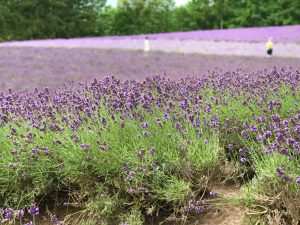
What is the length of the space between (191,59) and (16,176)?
886 centimetres

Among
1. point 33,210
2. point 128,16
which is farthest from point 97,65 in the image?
point 128,16

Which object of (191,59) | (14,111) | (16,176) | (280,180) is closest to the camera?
(280,180)

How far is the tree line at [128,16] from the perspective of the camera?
36719 mm

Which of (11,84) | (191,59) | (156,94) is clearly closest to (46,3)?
(191,59)

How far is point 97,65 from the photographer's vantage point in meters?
10.8

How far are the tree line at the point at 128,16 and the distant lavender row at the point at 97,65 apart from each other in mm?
25344

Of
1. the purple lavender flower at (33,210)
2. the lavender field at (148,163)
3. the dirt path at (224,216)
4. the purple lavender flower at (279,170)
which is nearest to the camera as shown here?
the purple lavender flower at (279,170)

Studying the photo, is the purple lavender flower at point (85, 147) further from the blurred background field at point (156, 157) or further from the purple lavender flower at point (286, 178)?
the purple lavender flower at point (286, 178)

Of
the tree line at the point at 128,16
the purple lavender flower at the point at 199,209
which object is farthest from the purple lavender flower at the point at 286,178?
the tree line at the point at 128,16

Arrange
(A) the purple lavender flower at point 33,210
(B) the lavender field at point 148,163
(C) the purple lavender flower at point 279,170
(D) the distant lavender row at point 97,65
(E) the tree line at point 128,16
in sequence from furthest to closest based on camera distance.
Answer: (E) the tree line at point 128,16 → (D) the distant lavender row at point 97,65 → (B) the lavender field at point 148,163 → (A) the purple lavender flower at point 33,210 → (C) the purple lavender flower at point 279,170

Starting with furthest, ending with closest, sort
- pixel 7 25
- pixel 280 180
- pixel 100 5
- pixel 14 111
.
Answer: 1. pixel 100 5
2. pixel 7 25
3. pixel 14 111
4. pixel 280 180

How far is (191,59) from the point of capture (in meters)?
11.8

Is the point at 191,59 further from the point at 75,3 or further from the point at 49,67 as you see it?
the point at 75,3

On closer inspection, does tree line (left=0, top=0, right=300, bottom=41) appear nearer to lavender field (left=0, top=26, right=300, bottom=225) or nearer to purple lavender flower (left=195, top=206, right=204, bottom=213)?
lavender field (left=0, top=26, right=300, bottom=225)
